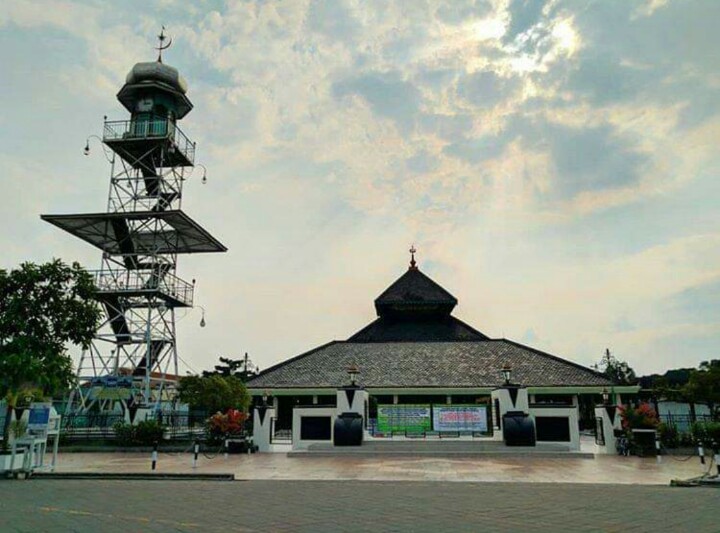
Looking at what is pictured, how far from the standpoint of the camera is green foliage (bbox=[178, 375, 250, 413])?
1131 inches

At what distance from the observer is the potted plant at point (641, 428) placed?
21062 mm

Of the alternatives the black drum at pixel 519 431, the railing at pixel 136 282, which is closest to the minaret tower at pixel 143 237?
the railing at pixel 136 282

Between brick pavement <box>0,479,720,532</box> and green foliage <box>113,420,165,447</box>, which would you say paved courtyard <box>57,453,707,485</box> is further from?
green foliage <box>113,420,165,447</box>

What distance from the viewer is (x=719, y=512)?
365 inches

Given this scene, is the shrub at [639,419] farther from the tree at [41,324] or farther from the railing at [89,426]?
the railing at [89,426]

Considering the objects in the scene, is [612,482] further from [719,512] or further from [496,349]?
[496,349]

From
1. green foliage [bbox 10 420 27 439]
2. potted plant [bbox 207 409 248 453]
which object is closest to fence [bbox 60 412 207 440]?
potted plant [bbox 207 409 248 453]

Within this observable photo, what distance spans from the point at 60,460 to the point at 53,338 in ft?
17.3

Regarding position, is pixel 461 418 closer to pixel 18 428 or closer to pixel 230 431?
pixel 230 431

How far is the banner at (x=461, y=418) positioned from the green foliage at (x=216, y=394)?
10.9 metres

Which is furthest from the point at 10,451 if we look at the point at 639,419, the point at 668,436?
the point at 668,436

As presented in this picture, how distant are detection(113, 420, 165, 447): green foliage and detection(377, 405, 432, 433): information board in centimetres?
959

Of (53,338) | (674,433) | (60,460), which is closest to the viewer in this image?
(53,338)

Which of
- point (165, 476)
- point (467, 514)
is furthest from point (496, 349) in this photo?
point (467, 514)
